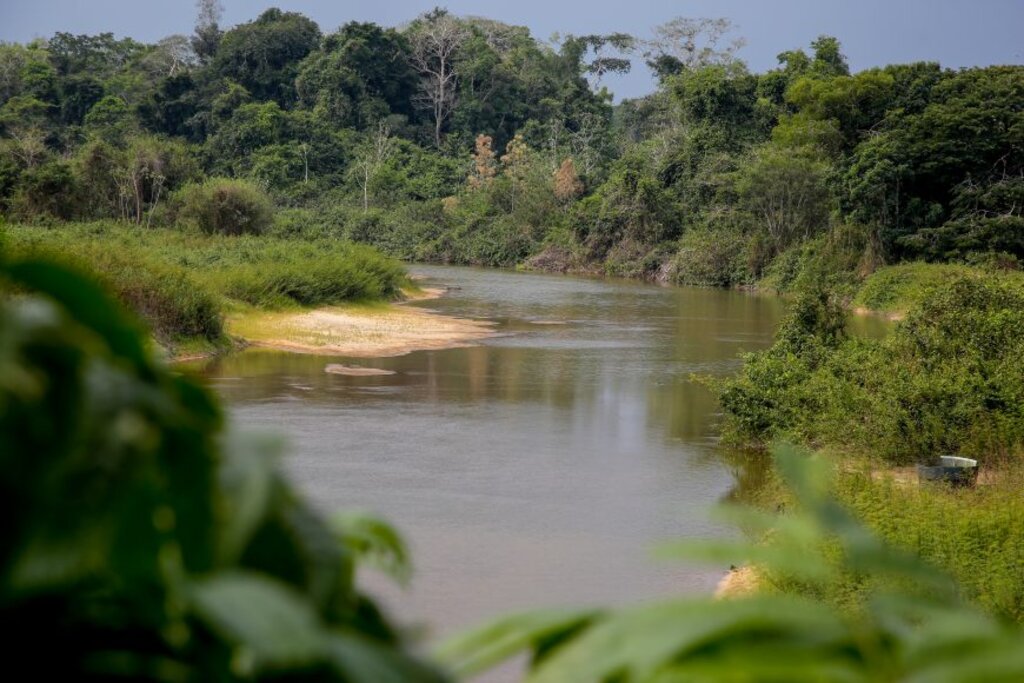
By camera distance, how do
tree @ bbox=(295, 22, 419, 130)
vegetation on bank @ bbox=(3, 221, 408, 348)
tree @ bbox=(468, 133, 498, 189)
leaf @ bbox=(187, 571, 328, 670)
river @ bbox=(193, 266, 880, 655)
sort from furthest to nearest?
tree @ bbox=(295, 22, 419, 130) < tree @ bbox=(468, 133, 498, 189) < vegetation on bank @ bbox=(3, 221, 408, 348) < river @ bbox=(193, 266, 880, 655) < leaf @ bbox=(187, 571, 328, 670)

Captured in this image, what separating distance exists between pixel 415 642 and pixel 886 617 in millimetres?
198

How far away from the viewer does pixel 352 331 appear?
19484mm

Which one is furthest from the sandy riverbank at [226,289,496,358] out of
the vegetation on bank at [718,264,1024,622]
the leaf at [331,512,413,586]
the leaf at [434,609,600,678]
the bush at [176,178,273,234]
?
the leaf at [434,609,600,678]

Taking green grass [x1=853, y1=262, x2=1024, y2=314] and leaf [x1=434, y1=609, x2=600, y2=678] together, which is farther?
green grass [x1=853, y1=262, x2=1024, y2=314]

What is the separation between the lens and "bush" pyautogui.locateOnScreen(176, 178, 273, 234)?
31469 mm

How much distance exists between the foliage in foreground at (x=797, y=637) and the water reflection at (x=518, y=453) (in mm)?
3375

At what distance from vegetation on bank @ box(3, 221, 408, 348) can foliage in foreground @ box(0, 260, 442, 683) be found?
983 cm

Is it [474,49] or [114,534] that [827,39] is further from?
[114,534]

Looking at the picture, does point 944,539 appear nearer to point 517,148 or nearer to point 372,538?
point 372,538

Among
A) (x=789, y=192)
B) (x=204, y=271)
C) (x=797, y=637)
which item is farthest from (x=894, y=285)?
(x=797, y=637)

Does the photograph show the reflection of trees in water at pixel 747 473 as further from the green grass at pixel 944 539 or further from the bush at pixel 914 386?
the green grass at pixel 944 539

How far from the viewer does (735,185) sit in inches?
1474

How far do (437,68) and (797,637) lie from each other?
59119 millimetres

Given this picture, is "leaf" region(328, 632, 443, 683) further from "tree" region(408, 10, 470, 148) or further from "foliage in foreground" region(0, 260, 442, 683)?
"tree" region(408, 10, 470, 148)
